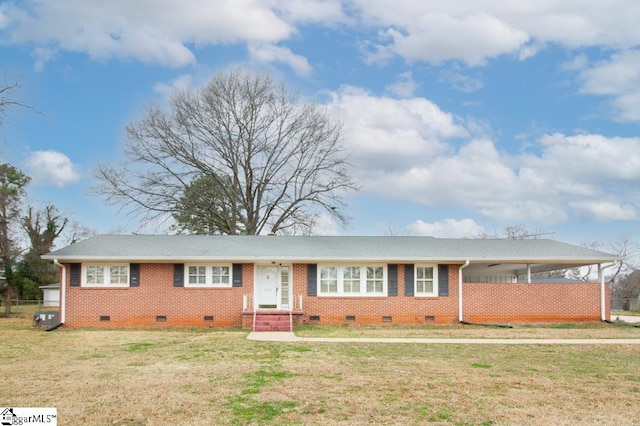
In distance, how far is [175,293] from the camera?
22484 millimetres

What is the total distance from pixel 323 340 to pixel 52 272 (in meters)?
38.0

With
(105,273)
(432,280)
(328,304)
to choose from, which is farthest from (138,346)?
(432,280)

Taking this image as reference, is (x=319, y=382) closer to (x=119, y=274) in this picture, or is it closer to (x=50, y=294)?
(x=119, y=274)

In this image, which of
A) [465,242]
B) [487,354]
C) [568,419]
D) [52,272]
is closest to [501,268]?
[465,242]

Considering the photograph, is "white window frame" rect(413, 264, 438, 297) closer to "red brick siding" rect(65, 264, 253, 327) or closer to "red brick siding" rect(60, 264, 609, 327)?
"red brick siding" rect(60, 264, 609, 327)

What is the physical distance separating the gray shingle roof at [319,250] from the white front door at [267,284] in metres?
0.74

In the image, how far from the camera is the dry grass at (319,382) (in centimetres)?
809

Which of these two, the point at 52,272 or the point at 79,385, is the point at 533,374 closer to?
the point at 79,385

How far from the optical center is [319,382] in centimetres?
1021

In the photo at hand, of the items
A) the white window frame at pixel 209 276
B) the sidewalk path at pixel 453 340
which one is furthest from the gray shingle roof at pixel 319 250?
the sidewalk path at pixel 453 340

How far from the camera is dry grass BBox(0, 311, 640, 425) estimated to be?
8086mm

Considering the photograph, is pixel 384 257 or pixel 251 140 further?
pixel 251 140

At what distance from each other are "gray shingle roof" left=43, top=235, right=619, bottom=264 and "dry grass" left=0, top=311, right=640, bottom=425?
19.2 ft

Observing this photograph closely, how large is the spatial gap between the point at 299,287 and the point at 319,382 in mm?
12718
